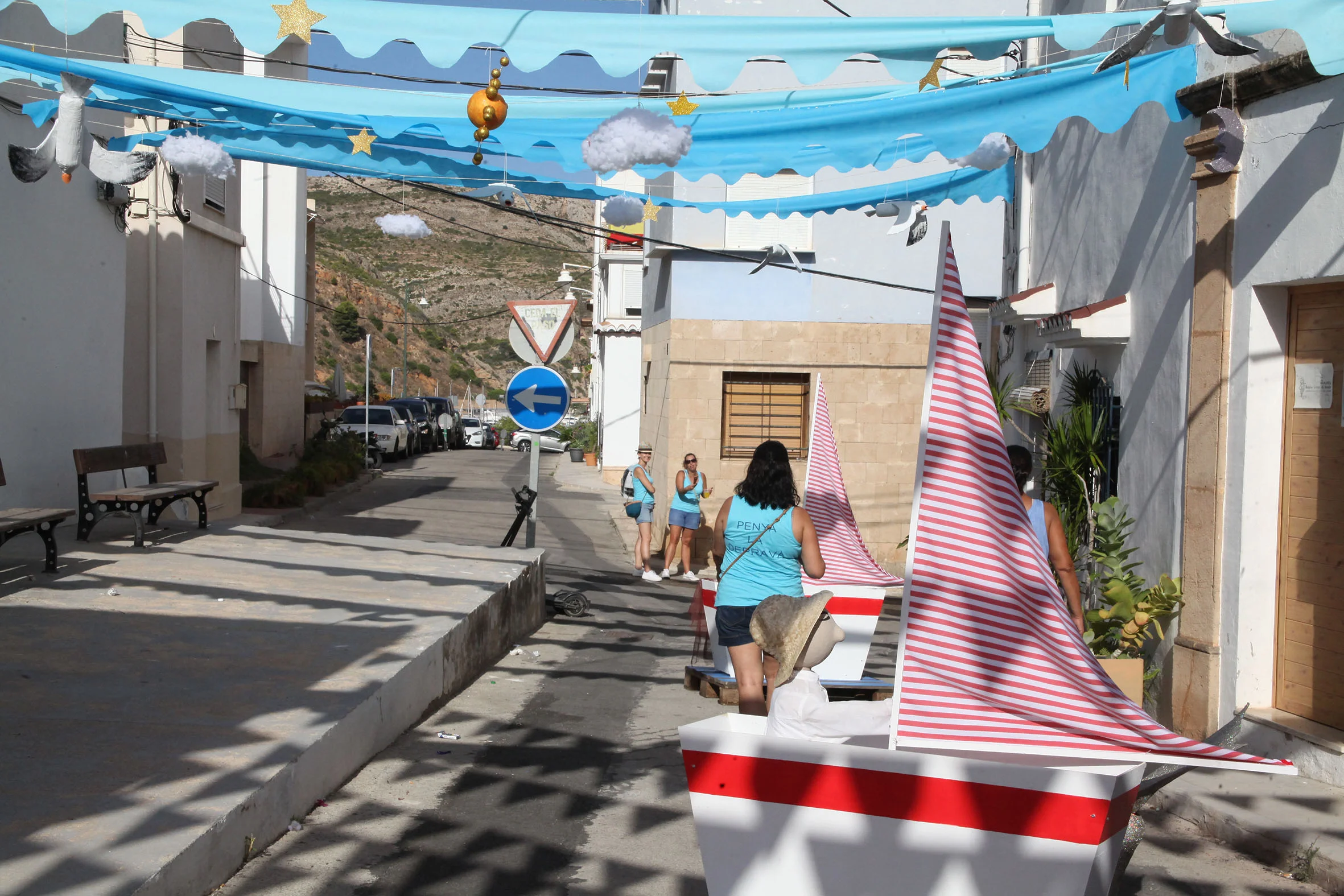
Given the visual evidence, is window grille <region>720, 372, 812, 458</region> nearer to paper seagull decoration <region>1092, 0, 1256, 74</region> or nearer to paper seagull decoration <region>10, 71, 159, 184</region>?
paper seagull decoration <region>10, 71, 159, 184</region>

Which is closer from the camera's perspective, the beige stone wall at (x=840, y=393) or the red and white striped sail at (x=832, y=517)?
the red and white striped sail at (x=832, y=517)

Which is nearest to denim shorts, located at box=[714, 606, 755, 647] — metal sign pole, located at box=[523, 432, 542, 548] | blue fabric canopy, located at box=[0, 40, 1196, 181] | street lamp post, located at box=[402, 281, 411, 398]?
blue fabric canopy, located at box=[0, 40, 1196, 181]

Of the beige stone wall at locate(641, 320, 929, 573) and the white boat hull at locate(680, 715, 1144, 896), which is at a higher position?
the beige stone wall at locate(641, 320, 929, 573)

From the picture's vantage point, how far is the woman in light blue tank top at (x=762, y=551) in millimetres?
6223

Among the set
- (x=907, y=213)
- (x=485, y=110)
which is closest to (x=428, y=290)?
(x=907, y=213)

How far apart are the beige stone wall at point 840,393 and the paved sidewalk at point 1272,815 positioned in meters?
10.7

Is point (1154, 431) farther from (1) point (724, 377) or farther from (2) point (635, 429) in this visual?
(2) point (635, 429)

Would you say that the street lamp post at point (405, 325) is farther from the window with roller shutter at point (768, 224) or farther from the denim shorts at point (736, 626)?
the denim shorts at point (736, 626)

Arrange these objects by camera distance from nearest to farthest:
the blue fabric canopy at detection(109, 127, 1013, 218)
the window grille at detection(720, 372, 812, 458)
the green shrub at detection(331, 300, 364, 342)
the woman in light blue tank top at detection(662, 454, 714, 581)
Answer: the blue fabric canopy at detection(109, 127, 1013, 218), the woman in light blue tank top at detection(662, 454, 714, 581), the window grille at detection(720, 372, 812, 458), the green shrub at detection(331, 300, 364, 342)

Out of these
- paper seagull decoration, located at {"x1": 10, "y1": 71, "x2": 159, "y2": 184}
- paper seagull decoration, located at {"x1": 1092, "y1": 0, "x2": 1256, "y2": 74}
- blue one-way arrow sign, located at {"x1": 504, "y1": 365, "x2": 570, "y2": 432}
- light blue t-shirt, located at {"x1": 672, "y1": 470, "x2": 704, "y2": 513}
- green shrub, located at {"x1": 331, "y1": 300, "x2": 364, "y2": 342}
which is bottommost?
light blue t-shirt, located at {"x1": 672, "y1": 470, "x2": 704, "y2": 513}

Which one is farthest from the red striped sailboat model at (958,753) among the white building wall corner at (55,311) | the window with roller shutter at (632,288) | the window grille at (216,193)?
the window with roller shutter at (632,288)

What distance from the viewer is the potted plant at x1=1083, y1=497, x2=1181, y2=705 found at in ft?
23.1

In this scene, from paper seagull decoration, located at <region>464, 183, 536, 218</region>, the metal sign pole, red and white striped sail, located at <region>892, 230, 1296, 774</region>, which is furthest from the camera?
the metal sign pole

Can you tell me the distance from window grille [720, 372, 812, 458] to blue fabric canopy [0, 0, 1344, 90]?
11027 mm
